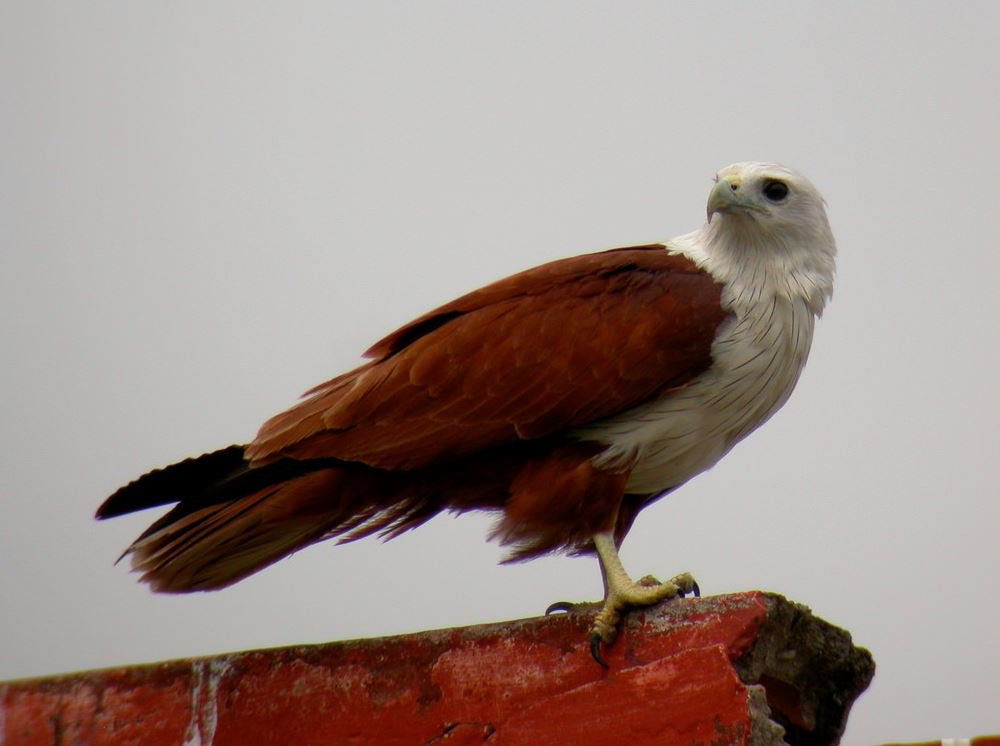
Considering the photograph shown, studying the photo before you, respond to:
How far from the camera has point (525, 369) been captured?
12.3 feet

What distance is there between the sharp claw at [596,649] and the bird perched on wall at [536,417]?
42 centimetres

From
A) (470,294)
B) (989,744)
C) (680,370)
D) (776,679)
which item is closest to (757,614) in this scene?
(776,679)

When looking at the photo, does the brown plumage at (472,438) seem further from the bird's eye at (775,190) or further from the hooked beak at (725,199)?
the bird's eye at (775,190)

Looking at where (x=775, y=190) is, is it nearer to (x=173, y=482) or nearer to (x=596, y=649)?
(x=596, y=649)

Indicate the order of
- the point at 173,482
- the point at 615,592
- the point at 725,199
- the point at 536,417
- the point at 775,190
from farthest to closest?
the point at 775,190 < the point at 725,199 < the point at 173,482 < the point at 536,417 < the point at 615,592

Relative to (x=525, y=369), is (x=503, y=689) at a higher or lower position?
lower

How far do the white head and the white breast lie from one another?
79 millimetres

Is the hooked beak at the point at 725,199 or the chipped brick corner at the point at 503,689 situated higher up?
the hooked beak at the point at 725,199

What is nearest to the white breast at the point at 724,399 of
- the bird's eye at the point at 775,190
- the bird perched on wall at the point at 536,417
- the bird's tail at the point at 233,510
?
the bird perched on wall at the point at 536,417

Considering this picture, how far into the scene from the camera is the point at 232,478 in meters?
3.82

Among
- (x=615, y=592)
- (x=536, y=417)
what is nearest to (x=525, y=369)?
(x=536, y=417)

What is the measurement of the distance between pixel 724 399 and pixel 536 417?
546 mm

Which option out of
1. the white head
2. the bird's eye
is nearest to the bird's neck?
the white head

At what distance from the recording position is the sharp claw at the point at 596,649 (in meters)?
3.12
